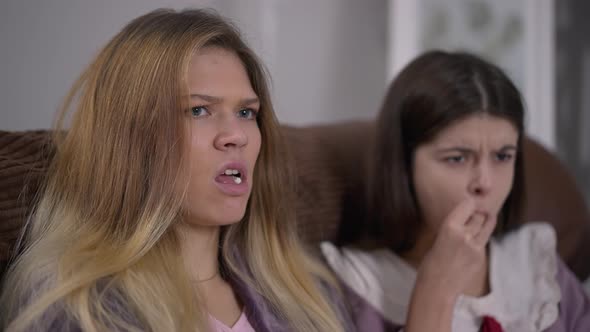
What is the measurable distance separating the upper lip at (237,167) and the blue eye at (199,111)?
80mm

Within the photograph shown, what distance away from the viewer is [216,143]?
92 cm

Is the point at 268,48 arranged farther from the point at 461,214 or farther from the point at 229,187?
the point at 229,187

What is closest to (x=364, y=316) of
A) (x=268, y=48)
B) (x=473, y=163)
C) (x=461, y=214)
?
(x=461, y=214)

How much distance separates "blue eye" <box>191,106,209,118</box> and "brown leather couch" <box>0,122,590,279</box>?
9.2 inches

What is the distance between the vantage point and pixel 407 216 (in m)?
1.38

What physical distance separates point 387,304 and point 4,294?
71cm

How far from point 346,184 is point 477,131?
1.12 feet

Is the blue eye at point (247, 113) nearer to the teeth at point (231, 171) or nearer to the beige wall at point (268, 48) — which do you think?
the teeth at point (231, 171)

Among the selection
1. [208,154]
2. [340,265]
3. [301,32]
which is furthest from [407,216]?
[301,32]

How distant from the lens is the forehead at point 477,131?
127 centimetres

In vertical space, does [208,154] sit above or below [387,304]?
above

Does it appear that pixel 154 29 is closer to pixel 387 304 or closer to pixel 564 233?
pixel 387 304

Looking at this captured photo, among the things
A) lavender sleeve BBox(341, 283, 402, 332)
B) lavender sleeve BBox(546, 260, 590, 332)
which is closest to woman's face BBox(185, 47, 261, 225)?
lavender sleeve BBox(341, 283, 402, 332)

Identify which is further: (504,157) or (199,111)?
(504,157)
